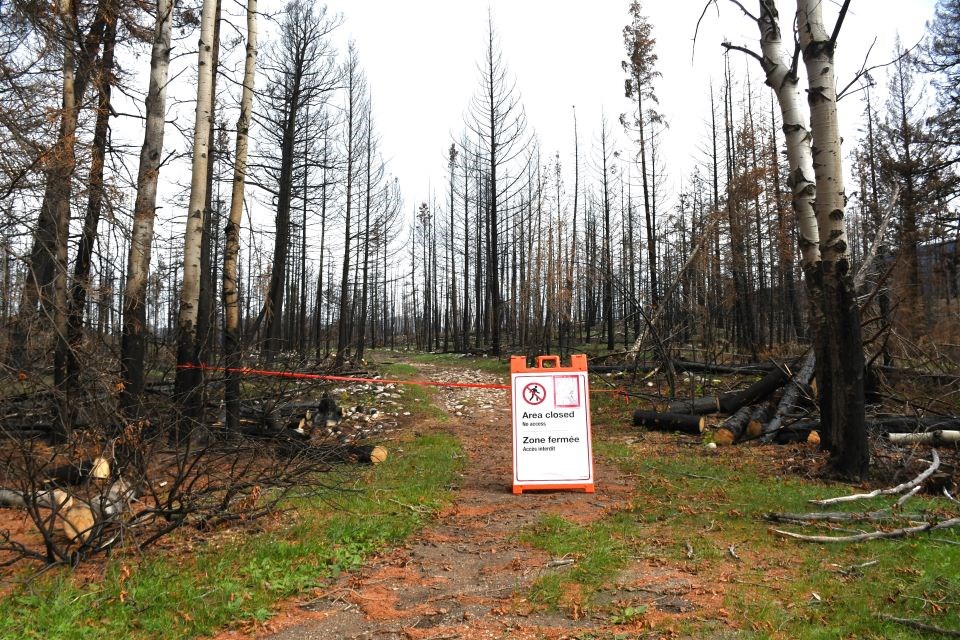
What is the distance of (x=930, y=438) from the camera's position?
25.4 feet

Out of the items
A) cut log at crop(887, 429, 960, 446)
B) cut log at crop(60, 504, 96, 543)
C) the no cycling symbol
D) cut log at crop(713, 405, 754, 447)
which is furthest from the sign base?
cut log at crop(887, 429, 960, 446)

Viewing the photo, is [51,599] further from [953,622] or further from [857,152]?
[857,152]

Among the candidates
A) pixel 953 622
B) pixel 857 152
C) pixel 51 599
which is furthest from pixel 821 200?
pixel 857 152

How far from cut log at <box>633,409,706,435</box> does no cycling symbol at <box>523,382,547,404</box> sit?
4.90m

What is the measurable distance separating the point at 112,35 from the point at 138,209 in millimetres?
3632

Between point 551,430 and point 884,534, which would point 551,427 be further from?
point 884,534

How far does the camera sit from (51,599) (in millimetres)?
3541

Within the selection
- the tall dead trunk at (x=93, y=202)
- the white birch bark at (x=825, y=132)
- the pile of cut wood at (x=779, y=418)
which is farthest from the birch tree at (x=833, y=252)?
the tall dead trunk at (x=93, y=202)

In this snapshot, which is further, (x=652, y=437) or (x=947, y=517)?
(x=652, y=437)

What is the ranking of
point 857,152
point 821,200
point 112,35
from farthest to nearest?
1. point 857,152
2. point 112,35
3. point 821,200

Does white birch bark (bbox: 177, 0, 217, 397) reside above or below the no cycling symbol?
above

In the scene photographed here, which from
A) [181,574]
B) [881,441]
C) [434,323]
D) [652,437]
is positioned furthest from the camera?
[434,323]

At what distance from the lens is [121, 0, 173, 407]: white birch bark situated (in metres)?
7.77

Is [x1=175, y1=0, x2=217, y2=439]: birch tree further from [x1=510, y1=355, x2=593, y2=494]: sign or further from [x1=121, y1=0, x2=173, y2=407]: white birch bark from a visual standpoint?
[x1=510, y1=355, x2=593, y2=494]: sign
